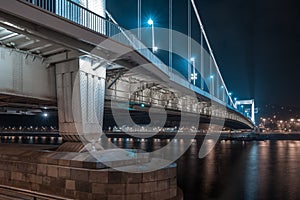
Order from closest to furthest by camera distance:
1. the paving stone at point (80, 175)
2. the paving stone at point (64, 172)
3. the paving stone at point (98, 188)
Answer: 1. the paving stone at point (98, 188)
2. the paving stone at point (80, 175)
3. the paving stone at point (64, 172)

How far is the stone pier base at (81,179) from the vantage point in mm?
8258

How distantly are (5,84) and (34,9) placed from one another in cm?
408

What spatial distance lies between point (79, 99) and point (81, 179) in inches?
139

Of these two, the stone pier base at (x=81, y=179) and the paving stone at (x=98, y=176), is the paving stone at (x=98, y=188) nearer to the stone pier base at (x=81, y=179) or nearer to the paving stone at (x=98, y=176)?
the stone pier base at (x=81, y=179)

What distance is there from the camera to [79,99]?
1122cm

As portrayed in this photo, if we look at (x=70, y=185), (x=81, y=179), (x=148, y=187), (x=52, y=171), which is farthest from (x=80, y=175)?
(x=148, y=187)

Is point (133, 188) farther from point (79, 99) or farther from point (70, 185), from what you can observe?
point (79, 99)

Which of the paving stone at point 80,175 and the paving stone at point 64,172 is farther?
the paving stone at point 64,172

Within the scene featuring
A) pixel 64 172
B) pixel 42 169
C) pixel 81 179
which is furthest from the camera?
pixel 42 169

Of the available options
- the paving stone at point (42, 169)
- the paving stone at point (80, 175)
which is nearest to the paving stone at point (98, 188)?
the paving stone at point (80, 175)

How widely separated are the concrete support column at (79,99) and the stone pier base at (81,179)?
1655 millimetres

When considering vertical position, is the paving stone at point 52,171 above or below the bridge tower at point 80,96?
below

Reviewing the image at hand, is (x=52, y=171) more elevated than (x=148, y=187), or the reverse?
(x=52, y=171)

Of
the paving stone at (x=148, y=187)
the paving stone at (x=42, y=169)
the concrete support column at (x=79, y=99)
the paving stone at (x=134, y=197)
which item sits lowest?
the paving stone at (x=134, y=197)
